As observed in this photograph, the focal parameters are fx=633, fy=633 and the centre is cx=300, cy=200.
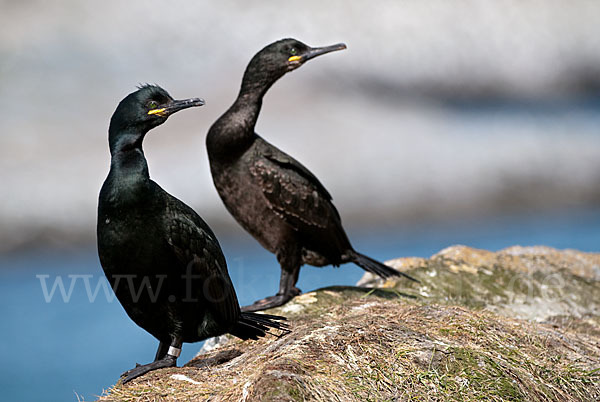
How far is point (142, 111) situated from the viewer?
4.39 m

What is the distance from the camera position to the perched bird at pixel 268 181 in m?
7.09

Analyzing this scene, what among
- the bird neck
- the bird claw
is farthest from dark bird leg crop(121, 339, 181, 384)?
the bird neck

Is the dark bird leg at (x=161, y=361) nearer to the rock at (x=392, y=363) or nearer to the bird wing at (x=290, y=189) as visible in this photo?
the rock at (x=392, y=363)

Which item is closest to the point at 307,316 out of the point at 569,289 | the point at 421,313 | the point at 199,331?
the point at 421,313

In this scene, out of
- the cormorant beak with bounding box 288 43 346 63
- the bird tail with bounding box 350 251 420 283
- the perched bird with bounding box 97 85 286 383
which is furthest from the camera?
the bird tail with bounding box 350 251 420 283

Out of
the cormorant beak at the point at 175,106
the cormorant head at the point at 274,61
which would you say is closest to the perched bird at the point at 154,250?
the cormorant beak at the point at 175,106

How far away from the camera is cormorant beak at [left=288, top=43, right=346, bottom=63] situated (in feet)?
24.0

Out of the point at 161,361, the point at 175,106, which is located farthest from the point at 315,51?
the point at 161,361

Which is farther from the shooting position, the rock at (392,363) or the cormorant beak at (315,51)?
the cormorant beak at (315,51)

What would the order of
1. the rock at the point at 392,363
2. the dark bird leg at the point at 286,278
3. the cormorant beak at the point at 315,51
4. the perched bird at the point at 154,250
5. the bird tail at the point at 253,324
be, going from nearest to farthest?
the rock at the point at 392,363
the perched bird at the point at 154,250
the bird tail at the point at 253,324
the dark bird leg at the point at 286,278
the cormorant beak at the point at 315,51

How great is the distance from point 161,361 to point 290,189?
3.05m

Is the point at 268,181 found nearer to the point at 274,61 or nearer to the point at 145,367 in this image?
the point at 274,61

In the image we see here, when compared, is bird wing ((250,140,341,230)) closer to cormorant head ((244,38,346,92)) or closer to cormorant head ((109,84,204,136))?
cormorant head ((244,38,346,92))

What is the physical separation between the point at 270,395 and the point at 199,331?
4.41 feet
